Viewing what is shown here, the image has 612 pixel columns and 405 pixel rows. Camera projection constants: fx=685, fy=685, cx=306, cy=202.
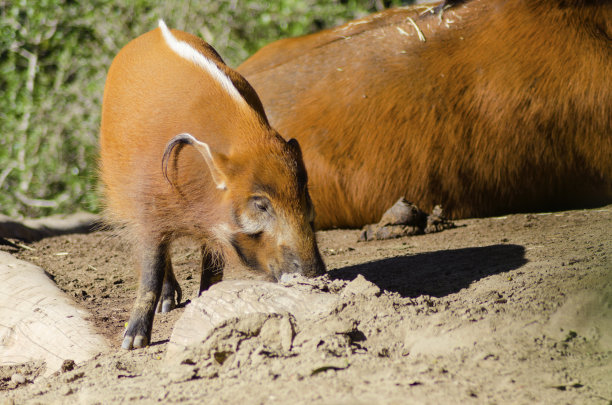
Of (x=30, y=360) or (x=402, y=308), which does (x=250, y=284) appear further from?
(x=30, y=360)

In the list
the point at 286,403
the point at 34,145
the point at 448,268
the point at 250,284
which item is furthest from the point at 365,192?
the point at 34,145

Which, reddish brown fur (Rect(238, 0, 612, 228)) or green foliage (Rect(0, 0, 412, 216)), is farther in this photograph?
green foliage (Rect(0, 0, 412, 216))

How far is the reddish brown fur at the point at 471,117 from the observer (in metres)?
3.99

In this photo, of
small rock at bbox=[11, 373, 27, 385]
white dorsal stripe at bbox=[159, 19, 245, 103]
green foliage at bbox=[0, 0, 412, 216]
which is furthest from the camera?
green foliage at bbox=[0, 0, 412, 216]

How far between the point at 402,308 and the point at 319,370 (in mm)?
492

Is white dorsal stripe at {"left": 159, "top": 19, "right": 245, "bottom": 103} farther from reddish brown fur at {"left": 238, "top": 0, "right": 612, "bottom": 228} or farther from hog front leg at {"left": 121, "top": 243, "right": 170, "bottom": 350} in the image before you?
reddish brown fur at {"left": 238, "top": 0, "right": 612, "bottom": 228}

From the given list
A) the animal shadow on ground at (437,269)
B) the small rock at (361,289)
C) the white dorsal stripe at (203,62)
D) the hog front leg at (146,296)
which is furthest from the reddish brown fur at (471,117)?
the small rock at (361,289)

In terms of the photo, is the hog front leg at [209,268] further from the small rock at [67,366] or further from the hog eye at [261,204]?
the small rock at [67,366]

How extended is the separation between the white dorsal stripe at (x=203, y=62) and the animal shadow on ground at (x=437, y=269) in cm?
98

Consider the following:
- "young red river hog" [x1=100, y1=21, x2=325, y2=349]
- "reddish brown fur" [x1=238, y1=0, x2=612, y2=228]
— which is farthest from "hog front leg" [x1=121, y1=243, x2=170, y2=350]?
"reddish brown fur" [x1=238, y1=0, x2=612, y2=228]

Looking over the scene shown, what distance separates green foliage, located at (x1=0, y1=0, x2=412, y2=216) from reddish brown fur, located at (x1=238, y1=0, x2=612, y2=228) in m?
2.44

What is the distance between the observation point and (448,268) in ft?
10.2

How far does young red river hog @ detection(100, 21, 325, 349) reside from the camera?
8.04ft

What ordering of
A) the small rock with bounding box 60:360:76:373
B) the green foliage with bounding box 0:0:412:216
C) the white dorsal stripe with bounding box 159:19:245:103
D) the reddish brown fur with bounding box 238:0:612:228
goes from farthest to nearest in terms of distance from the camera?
the green foliage with bounding box 0:0:412:216 < the reddish brown fur with bounding box 238:0:612:228 < the white dorsal stripe with bounding box 159:19:245:103 < the small rock with bounding box 60:360:76:373
